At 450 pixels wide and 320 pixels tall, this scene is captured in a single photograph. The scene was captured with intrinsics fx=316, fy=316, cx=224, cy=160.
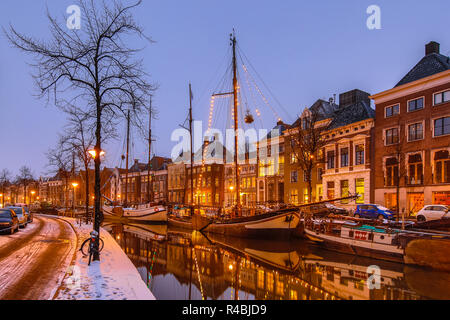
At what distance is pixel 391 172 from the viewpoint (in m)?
33.8

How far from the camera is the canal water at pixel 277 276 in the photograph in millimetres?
11281

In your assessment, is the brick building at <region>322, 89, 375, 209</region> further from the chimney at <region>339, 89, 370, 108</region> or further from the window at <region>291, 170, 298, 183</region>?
the window at <region>291, 170, 298, 183</region>

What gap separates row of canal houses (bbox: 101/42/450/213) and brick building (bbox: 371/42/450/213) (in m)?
0.08

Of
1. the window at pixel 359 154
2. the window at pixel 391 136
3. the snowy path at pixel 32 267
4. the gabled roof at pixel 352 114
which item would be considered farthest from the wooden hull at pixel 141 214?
the window at pixel 391 136

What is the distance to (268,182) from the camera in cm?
5141

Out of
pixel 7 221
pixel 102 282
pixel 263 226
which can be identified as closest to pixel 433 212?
pixel 263 226

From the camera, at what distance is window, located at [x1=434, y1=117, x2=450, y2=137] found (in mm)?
29297

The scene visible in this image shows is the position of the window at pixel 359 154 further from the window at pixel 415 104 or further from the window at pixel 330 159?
the window at pixel 415 104

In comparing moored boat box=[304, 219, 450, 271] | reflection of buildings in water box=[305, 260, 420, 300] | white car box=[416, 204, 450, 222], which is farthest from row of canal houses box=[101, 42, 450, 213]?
reflection of buildings in water box=[305, 260, 420, 300]

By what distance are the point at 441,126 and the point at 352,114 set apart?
1156 centimetres

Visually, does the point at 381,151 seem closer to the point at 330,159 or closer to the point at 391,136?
the point at 391,136

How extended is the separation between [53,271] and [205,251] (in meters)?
11.6
